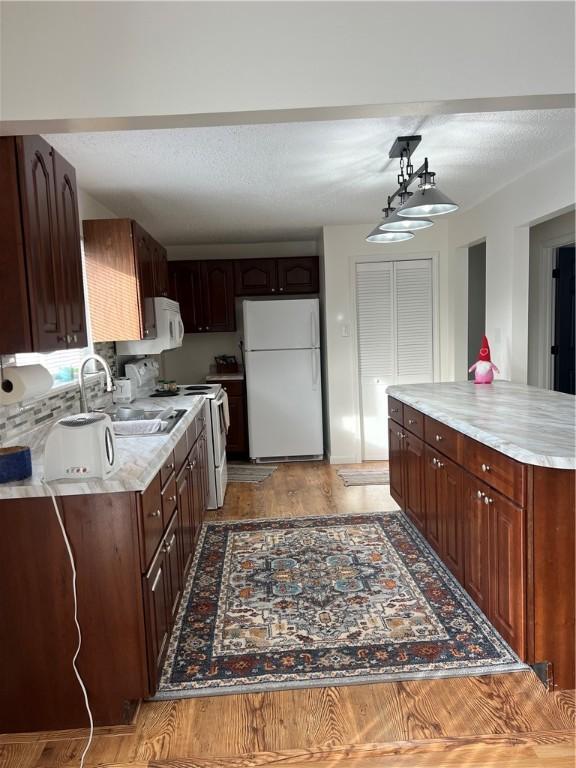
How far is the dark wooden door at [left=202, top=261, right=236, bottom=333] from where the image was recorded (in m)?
5.58

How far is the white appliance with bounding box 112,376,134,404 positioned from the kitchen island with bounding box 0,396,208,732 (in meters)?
1.97

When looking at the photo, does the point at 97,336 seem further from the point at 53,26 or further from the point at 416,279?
the point at 416,279

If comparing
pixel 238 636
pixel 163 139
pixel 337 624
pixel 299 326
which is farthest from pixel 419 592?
pixel 299 326

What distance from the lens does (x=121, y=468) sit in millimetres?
1935

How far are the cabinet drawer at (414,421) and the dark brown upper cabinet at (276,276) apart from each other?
261 centimetres

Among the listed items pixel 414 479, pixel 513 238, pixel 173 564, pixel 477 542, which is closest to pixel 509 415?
pixel 477 542

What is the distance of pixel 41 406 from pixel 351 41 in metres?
2.10

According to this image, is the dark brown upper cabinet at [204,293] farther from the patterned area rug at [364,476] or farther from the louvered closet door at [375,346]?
the patterned area rug at [364,476]

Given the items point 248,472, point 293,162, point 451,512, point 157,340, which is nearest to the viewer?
point 451,512

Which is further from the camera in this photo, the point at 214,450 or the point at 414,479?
the point at 214,450

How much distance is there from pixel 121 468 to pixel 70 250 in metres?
1.00

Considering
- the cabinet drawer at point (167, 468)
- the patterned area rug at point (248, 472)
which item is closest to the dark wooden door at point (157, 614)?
the cabinet drawer at point (167, 468)

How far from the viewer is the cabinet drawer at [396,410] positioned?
11.4ft

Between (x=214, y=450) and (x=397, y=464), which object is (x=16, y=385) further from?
(x=397, y=464)
